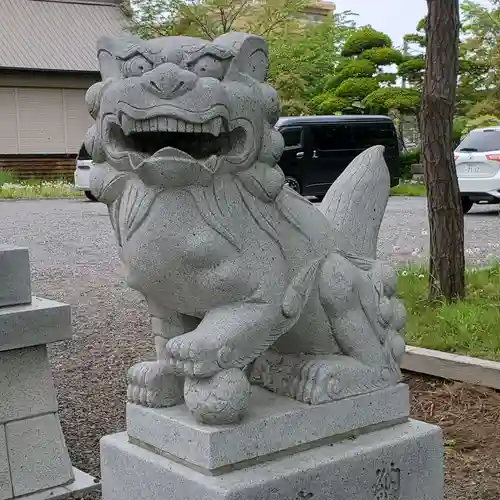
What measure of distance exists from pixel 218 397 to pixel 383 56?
1816cm

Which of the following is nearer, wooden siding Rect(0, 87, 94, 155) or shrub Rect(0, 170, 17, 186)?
shrub Rect(0, 170, 17, 186)

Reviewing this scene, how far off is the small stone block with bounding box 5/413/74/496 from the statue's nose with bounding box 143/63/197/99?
1.75 m

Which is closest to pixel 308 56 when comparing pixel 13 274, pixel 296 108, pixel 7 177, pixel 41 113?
pixel 296 108

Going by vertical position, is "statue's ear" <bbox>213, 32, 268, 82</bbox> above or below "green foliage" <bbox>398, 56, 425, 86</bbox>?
below

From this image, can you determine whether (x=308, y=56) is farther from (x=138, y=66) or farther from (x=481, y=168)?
(x=138, y=66)

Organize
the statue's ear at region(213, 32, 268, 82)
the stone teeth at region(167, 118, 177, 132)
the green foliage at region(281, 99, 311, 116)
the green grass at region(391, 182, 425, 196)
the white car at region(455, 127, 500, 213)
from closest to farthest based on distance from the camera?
1. the stone teeth at region(167, 118, 177, 132)
2. the statue's ear at region(213, 32, 268, 82)
3. the white car at region(455, 127, 500, 213)
4. the green grass at region(391, 182, 425, 196)
5. the green foliage at region(281, 99, 311, 116)

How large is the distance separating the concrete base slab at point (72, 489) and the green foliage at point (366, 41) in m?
17.8

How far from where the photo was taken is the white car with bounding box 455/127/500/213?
10695 mm

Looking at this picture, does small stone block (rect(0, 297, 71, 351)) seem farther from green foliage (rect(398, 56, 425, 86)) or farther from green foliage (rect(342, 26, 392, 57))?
green foliage (rect(342, 26, 392, 57))

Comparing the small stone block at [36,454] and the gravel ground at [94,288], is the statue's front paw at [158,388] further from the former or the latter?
the gravel ground at [94,288]

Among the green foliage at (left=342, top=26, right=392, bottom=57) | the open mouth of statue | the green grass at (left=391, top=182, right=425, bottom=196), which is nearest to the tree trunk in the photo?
the open mouth of statue

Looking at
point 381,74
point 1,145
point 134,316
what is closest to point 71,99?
point 1,145

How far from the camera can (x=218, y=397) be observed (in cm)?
181

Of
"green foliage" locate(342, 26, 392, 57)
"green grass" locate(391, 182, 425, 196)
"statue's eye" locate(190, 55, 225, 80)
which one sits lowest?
"green grass" locate(391, 182, 425, 196)
